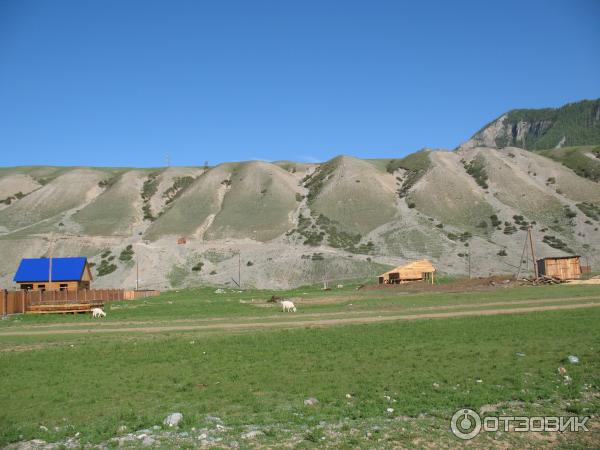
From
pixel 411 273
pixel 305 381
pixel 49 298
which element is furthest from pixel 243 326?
pixel 411 273

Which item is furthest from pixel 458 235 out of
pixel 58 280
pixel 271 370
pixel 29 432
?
pixel 29 432

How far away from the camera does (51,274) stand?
7206 cm

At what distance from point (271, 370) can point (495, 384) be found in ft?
23.0

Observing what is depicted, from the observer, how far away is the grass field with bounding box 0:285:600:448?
1112cm

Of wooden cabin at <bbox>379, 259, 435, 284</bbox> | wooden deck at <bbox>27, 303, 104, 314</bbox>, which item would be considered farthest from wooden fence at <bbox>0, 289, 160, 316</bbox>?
wooden cabin at <bbox>379, 259, 435, 284</bbox>

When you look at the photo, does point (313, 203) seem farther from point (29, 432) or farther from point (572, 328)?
point (29, 432)

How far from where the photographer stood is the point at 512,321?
2775 cm

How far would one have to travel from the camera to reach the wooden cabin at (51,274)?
71375 mm

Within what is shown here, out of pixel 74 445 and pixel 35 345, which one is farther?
pixel 35 345

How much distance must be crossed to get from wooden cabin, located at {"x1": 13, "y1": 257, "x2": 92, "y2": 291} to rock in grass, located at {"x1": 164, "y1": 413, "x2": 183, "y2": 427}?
64.5m

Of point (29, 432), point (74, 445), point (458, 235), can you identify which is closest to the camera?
point (74, 445)
